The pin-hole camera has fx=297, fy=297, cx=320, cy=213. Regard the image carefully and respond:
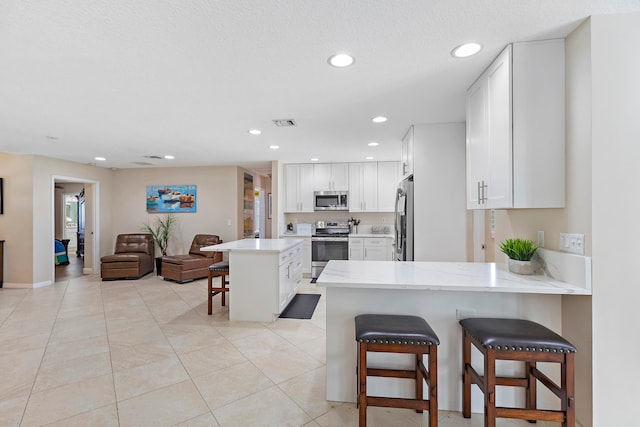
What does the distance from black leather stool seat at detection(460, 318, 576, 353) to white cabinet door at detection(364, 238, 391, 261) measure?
12.4 feet

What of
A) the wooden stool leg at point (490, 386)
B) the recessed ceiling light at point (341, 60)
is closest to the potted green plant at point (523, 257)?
the wooden stool leg at point (490, 386)

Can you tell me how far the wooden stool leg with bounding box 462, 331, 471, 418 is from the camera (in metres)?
1.84

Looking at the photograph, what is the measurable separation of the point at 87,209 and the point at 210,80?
6116mm

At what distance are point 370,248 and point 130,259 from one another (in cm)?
460

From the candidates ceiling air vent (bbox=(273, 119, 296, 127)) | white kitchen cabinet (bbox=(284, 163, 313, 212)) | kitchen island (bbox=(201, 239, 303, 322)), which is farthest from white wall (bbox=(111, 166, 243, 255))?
ceiling air vent (bbox=(273, 119, 296, 127))

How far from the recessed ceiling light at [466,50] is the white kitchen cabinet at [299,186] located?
4.22m

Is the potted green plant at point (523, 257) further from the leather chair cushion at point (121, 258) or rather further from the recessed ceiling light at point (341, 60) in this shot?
the leather chair cushion at point (121, 258)

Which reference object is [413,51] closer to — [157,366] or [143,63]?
[143,63]

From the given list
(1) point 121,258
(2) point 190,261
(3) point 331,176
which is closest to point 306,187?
(3) point 331,176

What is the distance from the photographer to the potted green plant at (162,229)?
6387 millimetres

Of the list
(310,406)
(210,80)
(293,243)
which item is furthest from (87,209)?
(310,406)

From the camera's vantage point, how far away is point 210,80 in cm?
225

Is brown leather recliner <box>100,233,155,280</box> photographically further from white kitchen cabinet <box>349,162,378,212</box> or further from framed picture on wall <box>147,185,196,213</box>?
white kitchen cabinet <box>349,162,378,212</box>

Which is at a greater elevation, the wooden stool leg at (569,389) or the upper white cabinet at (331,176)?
the upper white cabinet at (331,176)
